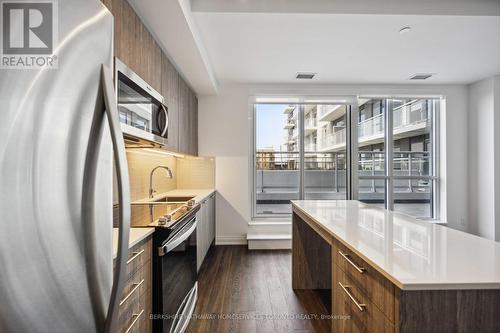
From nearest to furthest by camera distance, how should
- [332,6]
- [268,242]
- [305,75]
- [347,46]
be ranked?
[332,6] → [347,46] → [305,75] → [268,242]

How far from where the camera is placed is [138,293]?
1.40m

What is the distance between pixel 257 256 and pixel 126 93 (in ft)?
9.79

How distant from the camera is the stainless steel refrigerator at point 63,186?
54cm

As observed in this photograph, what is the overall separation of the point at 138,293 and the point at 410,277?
1.30m

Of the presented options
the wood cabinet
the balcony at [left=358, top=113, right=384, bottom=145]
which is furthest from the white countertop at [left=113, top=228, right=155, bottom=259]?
the balcony at [left=358, top=113, right=384, bottom=145]

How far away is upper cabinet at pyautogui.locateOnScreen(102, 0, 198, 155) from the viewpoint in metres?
1.69

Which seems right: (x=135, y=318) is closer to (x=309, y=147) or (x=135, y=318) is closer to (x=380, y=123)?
(x=309, y=147)

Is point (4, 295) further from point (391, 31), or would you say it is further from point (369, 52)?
point (369, 52)

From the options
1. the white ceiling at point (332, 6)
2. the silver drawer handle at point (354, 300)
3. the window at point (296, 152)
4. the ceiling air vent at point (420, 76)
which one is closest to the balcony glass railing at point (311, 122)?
the window at point (296, 152)

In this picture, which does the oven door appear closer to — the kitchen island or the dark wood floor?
the dark wood floor

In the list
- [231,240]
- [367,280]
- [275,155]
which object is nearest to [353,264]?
[367,280]

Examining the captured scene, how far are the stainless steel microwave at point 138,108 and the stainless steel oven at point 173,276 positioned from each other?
681 millimetres

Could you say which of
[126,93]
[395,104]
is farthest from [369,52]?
[126,93]

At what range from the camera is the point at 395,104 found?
482 cm
